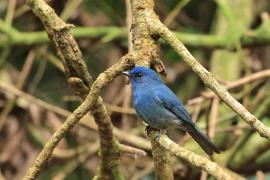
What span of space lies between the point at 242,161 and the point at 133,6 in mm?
1709

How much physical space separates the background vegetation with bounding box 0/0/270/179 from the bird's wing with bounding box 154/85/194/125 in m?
0.51

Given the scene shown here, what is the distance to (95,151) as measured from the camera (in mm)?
4949

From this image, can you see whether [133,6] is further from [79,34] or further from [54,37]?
[79,34]

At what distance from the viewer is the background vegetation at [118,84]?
4.60m

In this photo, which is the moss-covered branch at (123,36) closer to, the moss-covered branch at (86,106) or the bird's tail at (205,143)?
the bird's tail at (205,143)

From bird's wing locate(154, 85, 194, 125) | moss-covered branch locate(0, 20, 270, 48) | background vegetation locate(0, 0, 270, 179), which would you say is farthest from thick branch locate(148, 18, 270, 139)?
moss-covered branch locate(0, 20, 270, 48)

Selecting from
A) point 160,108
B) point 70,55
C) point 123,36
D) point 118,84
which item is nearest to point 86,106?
point 70,55

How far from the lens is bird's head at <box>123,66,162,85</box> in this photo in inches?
123

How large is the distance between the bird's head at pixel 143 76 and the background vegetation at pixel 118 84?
28.1 inches

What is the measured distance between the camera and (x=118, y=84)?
5230mm

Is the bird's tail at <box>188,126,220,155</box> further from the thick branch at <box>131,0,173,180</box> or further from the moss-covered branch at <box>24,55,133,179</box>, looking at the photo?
the moss-covered branch at <box>24,55,133,179</box>

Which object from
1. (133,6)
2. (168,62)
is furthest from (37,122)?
(133,6)

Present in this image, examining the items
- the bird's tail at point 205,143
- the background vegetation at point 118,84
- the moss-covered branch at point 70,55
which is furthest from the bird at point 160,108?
the background vegetation at point 118,84

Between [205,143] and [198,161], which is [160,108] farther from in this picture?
[198,161]
